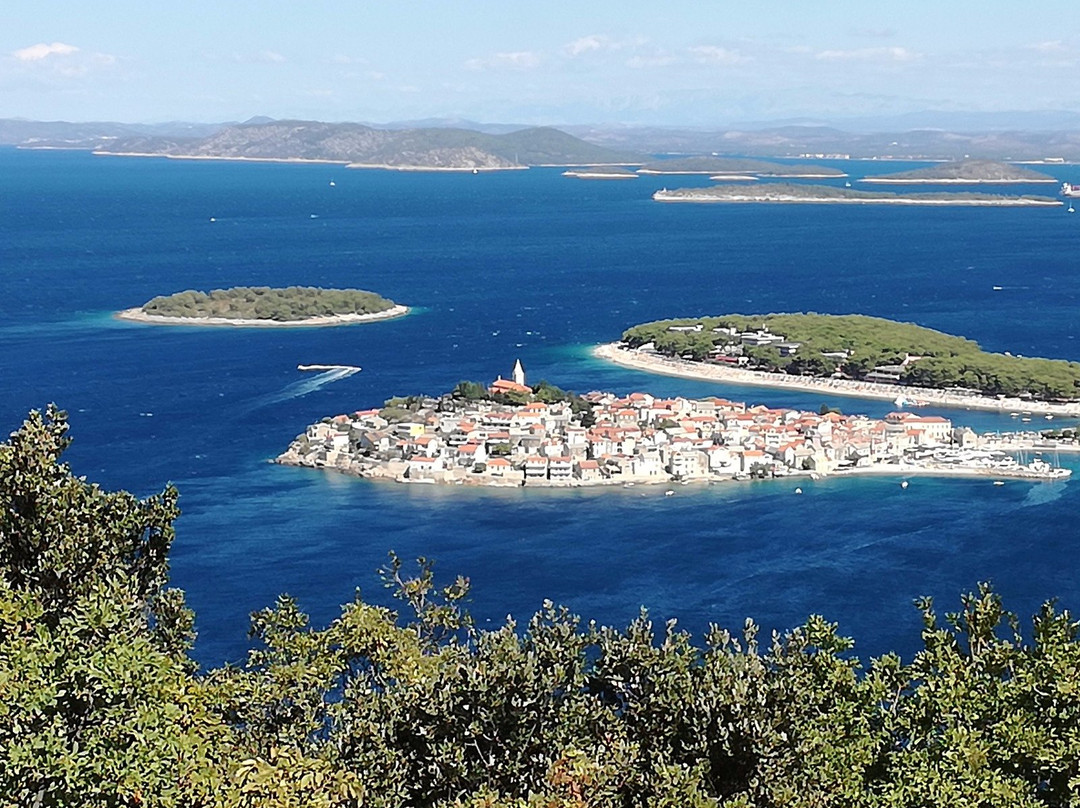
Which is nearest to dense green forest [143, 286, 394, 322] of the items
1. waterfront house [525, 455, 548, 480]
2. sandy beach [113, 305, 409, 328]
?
sandy beach [113, 305, 409, 328]

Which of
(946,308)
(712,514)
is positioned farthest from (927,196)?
(712,514)

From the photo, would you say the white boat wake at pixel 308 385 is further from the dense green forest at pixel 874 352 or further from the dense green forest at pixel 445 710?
the dense green forest at pixel 445 710

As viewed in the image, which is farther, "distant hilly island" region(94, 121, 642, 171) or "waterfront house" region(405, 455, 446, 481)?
"distant hilly island" region(94, 121, 642, 171)

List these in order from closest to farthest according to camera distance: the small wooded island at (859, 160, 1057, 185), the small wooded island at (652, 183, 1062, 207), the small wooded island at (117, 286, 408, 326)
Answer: the small wooded island at (117, 286, 408, 326) → the small wooded island at (652, 183, 1062, 207) → the small wooded island at (859, 160, 1057, 185)

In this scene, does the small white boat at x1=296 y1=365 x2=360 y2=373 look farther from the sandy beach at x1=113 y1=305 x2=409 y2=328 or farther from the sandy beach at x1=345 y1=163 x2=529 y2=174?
the sandy beach at x1=345 y1=163 x2=529 y2=174

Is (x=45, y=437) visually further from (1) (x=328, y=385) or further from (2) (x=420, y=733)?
(1) (x=328, y=385)

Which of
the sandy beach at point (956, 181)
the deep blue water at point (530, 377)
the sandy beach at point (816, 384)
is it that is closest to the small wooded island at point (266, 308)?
the deep blue water at point (530, 377)

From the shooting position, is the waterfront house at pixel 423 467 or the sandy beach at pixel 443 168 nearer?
the waterfront house at pixel 423 467
